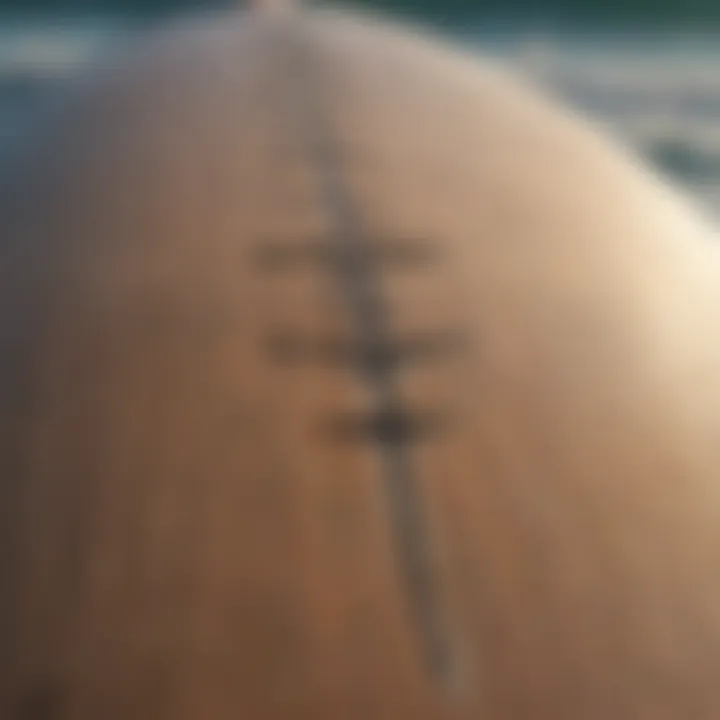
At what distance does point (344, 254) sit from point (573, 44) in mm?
683

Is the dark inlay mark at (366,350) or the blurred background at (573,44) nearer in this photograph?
the dark inlay mark at (366,350)

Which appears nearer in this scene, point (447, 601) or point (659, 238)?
point (447, 601)

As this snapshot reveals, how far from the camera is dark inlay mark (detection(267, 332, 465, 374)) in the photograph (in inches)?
10.6

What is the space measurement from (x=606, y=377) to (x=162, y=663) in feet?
0.37

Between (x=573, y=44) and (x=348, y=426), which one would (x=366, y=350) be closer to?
(x=348, y=426)

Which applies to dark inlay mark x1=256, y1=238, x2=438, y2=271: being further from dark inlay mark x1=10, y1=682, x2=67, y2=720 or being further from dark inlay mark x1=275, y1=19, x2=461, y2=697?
dark inlay mark x1=10, y1=682, x2=67, y2=720

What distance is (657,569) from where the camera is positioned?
0.80 feet

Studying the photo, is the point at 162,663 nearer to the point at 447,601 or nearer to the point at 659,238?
the point at 447,601

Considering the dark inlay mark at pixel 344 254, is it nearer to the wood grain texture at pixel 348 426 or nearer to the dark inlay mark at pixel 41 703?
the wood grain texture at pixel 348 426

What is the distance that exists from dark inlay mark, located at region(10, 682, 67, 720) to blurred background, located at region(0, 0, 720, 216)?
592 millimetres

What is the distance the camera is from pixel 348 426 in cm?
26

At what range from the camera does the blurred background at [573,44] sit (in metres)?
0.80

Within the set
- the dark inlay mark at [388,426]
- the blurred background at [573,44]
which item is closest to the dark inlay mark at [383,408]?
the dark inlay mark at [388,426]

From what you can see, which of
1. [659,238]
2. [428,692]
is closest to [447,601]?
[428,692]
